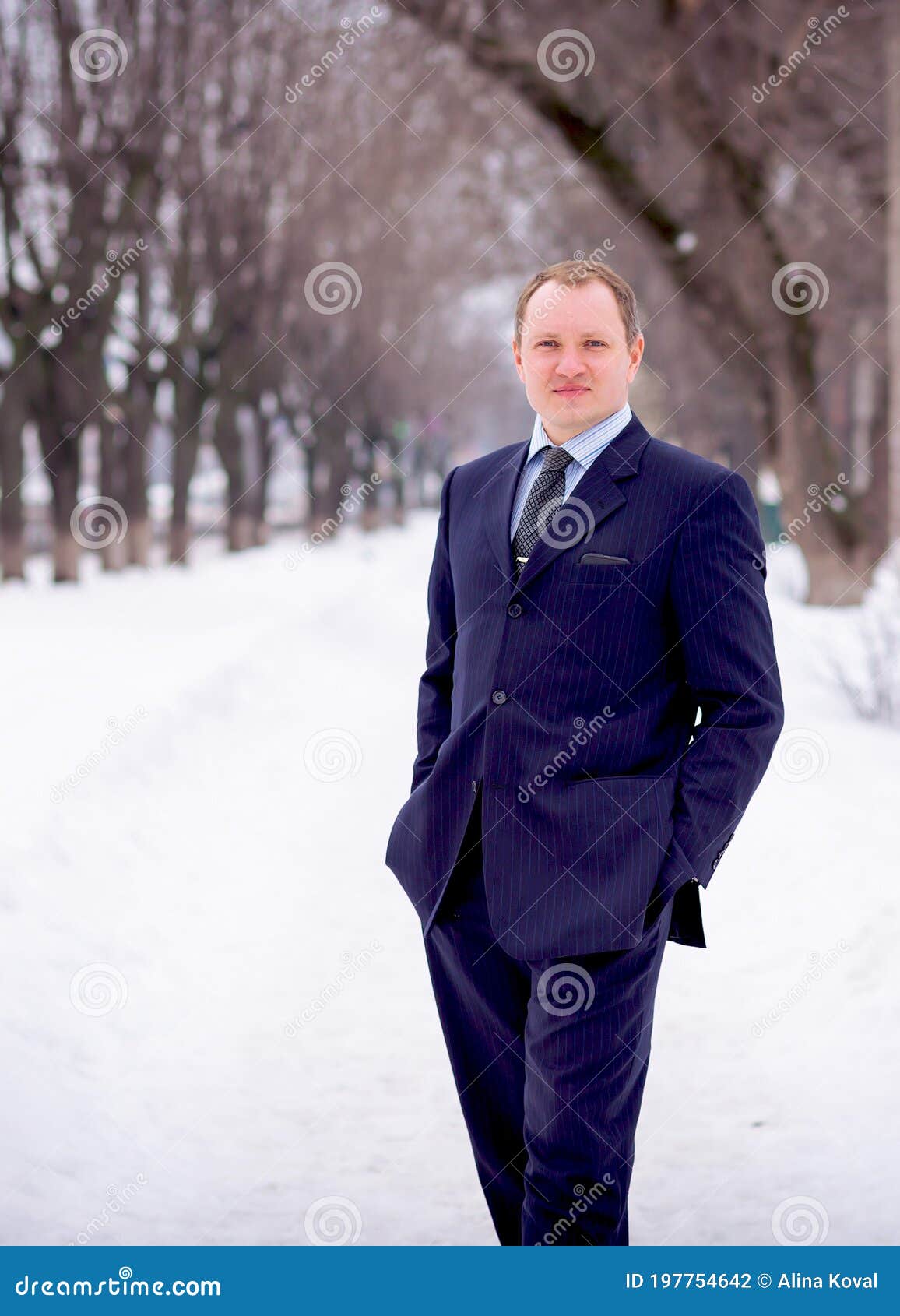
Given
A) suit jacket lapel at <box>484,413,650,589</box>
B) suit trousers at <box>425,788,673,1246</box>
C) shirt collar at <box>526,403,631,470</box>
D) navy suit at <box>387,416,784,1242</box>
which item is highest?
shirt collar at <box>526,403,631,470</box>

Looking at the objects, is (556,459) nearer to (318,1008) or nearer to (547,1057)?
(547,1057)

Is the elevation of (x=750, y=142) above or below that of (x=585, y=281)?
above

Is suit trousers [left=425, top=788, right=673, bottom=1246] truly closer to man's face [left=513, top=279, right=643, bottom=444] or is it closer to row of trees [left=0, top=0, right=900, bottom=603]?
man's face [left=513, top=279, right=643, bottom=444]

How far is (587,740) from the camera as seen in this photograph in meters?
2.63

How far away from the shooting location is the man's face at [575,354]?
8.71 ft

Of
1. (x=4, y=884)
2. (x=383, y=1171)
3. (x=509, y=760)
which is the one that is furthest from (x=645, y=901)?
(x=4, y=884)

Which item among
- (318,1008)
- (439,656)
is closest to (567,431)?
(439,656)

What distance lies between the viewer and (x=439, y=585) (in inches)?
119

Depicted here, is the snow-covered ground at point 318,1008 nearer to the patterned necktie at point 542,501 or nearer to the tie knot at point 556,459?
the patterned necktie at point 542,501

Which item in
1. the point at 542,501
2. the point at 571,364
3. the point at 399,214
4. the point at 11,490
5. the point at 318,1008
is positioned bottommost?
the point at 318,1008

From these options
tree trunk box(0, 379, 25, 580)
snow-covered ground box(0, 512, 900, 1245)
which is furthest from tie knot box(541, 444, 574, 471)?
tree trunk box(0, 379, 25, 580)

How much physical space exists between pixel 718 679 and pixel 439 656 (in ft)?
2.10

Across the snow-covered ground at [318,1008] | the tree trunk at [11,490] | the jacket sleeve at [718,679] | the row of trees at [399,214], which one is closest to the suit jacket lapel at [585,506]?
the jacket sleeve at [718,679]

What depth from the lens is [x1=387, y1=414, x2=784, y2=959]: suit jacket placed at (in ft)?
8.46
